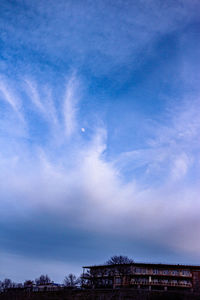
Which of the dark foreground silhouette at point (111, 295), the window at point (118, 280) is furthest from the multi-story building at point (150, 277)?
the dark foreground silhouette at point (111, 295)

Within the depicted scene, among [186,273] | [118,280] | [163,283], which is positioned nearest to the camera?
[163,283]

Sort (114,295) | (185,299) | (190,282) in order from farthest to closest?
(190,282) → (114,295) → (185,299)

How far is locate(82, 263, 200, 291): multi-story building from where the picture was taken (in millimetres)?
110000

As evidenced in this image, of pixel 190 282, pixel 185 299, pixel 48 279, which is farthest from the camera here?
pixel 48 279

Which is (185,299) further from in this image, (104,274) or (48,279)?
(48,279)

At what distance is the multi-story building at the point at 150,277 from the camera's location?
11000cm

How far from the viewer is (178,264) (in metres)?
113

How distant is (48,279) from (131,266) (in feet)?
249

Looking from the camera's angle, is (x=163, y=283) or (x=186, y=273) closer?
(x=163, y=283)

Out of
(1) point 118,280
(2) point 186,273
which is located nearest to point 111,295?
(1) point 118,280

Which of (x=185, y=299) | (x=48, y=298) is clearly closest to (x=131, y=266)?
(x=48, y=298)

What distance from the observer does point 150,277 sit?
112000 millimetres

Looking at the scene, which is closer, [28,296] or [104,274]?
[28,296]

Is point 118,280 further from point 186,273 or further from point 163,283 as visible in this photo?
point 186,273
